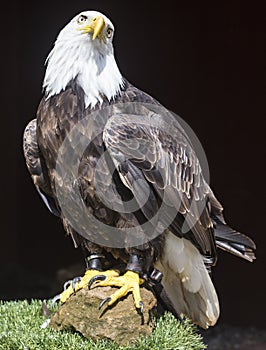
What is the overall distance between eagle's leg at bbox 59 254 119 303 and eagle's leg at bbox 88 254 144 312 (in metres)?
0.04

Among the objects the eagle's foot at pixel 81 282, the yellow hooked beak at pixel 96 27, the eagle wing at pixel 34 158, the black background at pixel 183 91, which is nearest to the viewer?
the yellow hooked beak at pixel 96 27

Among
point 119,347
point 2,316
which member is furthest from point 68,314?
point 2,316

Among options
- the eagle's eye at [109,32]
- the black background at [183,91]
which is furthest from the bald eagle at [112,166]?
the black background at [183,91]

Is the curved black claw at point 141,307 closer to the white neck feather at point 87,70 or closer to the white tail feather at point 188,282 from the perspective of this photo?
the white tail feather at point 188,282

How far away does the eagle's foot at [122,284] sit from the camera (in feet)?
7.52

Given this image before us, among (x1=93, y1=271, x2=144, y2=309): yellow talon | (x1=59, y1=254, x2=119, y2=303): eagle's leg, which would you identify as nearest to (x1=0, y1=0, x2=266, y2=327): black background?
(x1=59, y1=254, x2=119, y2=303): eagle's leg

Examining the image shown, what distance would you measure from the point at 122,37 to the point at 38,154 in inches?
52.3

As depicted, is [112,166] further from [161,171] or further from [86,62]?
[86,62]

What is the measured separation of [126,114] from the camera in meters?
2.32

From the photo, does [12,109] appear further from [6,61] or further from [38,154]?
[38,154]

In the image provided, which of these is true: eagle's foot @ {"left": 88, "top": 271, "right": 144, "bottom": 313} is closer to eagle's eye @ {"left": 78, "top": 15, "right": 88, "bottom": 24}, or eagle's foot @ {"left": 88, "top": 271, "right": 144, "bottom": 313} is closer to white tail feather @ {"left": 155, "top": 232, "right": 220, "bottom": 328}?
white tail feather @ {"left": 155, "top": 232, "right": 220, "bottom": 328}

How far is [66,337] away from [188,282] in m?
0.62

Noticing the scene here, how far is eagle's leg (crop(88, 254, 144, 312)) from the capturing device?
230cm

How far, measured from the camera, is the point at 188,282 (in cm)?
263
